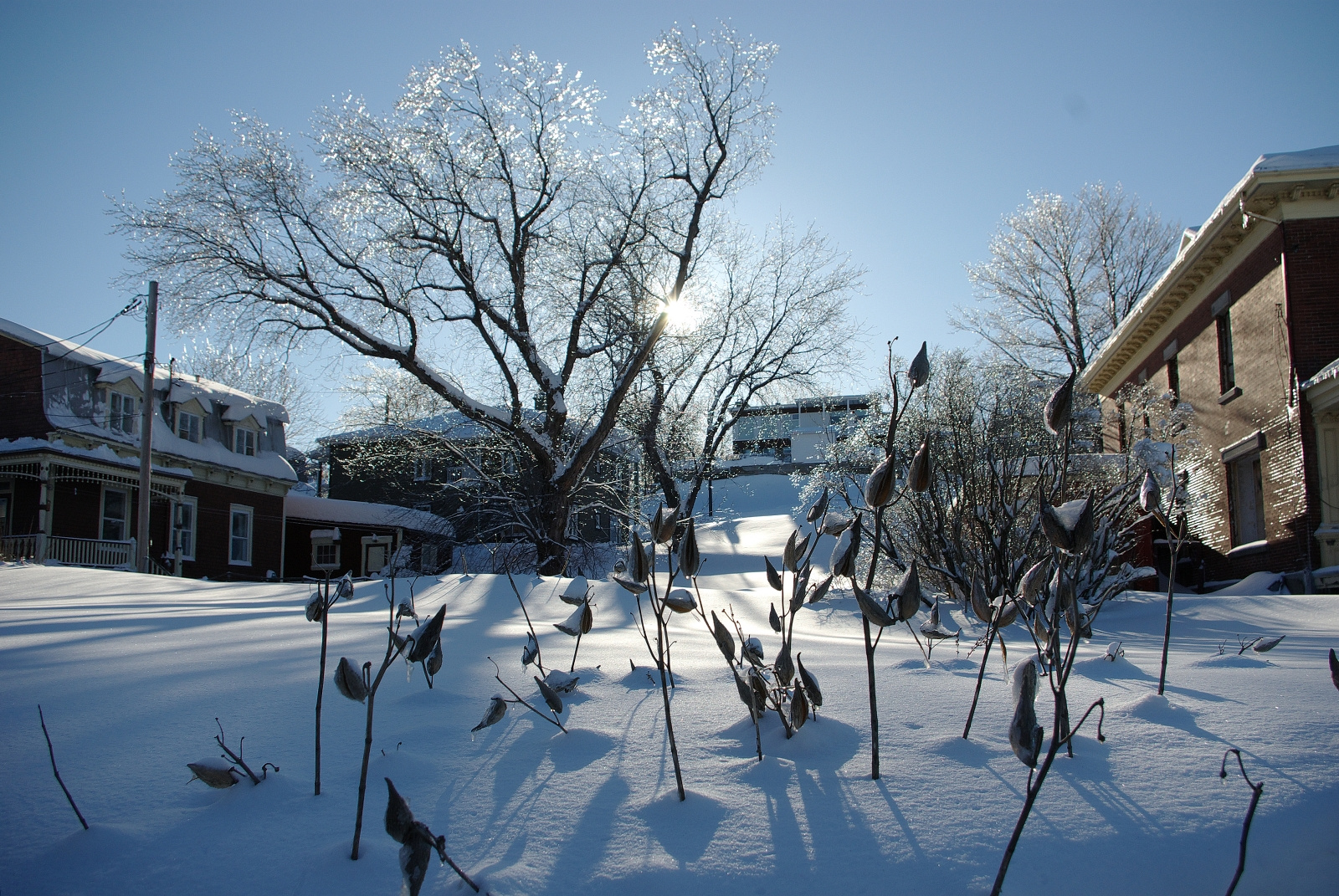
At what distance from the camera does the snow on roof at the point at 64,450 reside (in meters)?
17.2

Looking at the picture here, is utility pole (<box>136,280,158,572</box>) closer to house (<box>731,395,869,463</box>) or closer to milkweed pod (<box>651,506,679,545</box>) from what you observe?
milkweed pod (<box>651,506,679,545</box>)

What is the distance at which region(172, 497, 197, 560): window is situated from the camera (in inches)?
827

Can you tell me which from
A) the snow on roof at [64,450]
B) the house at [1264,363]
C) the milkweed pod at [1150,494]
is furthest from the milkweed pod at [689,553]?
the snow on roof at [64,450]

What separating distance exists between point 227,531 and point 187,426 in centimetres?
314

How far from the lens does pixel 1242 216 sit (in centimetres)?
1252

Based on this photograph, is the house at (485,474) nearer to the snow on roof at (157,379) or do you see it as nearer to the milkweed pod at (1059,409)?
the snow on roof at (157,379)

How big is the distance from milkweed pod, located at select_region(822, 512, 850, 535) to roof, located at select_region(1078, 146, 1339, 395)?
12.9 metres

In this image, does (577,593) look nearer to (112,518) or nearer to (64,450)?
(64,450)

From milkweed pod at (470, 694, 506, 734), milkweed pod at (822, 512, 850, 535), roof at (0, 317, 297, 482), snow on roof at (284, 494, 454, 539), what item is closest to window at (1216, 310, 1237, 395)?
milkweed pod at (822, 512, 850, 535)

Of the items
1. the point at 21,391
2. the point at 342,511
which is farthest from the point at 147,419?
the point at 342,511

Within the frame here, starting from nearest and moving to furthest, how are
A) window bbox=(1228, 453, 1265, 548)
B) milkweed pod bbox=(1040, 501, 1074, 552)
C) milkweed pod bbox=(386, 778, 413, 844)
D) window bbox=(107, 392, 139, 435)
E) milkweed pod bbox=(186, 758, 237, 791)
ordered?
milkweed pod bbox=(386, 778, 413, 844), milkweed pod bbox=(1040, 501, 1074, 552), milkweed pod bbox=(186, 758, 237, 791), window bbox=(1228, 453, 1265, 548), window bbox=(107, 392, 139, 435)

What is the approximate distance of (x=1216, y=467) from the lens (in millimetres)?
14641

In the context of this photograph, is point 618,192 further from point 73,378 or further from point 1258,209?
point 73,378

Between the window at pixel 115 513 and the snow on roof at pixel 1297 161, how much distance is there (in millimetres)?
24222
